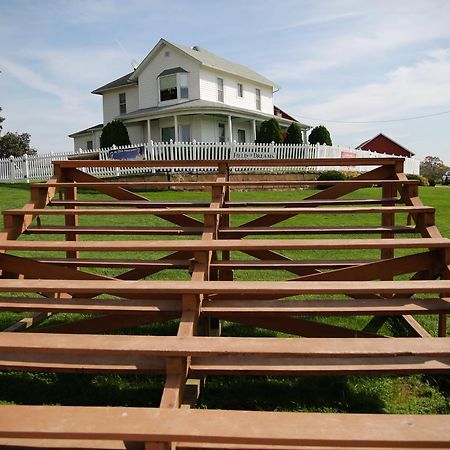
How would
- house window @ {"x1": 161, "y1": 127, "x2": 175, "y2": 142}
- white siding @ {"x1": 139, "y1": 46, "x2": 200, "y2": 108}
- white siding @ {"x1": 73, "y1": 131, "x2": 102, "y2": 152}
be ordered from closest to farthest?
white siding @ {"x1": 139, "y1": 46, "x2": 200, "y2": 108}, house window @ {"x1": 161, "y1": 127, "x2": 175, "y2": 142}, white siding @ {"x1": 73, "y1": 131, "x2": 102, "y2": 152}

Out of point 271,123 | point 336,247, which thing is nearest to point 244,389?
point 336,247

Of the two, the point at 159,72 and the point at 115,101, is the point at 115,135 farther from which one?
the point at 115,101

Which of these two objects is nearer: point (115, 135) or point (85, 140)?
point (115, 135)

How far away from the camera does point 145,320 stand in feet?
→ 10.5

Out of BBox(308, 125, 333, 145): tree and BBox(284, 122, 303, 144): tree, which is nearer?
BBox(284, 122, 303, 144): tree

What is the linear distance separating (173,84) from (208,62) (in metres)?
2.76

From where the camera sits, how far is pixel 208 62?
31078mm

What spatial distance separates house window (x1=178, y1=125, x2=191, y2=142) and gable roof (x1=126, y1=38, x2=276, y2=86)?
4.30 m

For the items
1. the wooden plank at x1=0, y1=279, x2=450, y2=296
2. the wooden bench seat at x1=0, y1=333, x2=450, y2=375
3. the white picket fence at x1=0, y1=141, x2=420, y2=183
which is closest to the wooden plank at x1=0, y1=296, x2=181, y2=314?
the wooden plank at x1=0, y1=279, x2=450, y2=296

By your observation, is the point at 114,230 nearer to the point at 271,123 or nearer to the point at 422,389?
the point at 422,389

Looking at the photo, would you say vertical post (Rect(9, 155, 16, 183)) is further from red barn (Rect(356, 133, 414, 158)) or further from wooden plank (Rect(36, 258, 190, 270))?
red barn (Rect(356, 133, 414, 158))

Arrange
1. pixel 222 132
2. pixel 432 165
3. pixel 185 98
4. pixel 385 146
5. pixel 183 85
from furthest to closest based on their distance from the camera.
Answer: pixel 432 165 → pixel 385 146 → pixel 222 132 → pixel 185 98 → pixel 183 85

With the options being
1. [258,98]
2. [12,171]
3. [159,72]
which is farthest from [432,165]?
[12,171]

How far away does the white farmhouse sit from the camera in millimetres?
30562
